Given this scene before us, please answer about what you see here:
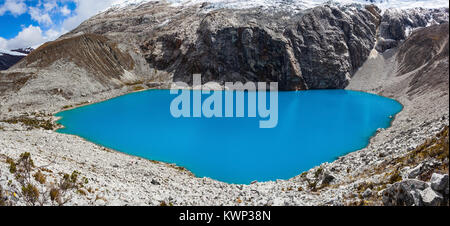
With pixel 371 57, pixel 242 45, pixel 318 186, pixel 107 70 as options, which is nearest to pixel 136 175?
pixel 318 186

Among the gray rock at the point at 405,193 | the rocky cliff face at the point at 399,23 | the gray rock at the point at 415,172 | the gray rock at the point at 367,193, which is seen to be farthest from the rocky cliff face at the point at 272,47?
the gray rock at the point at 405,193

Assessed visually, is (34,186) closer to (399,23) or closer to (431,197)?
(431,197)

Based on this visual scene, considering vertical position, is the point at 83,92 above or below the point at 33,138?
above

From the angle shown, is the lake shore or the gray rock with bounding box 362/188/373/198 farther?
the lake shore

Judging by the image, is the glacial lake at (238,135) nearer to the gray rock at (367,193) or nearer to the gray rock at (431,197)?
the gray rock at (367,193)

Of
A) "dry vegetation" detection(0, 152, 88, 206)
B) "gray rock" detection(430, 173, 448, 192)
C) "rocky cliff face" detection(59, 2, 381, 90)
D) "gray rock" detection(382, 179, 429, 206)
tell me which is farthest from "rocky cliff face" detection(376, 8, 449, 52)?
"dry vegetation" detection(0, 152, 88, 206)

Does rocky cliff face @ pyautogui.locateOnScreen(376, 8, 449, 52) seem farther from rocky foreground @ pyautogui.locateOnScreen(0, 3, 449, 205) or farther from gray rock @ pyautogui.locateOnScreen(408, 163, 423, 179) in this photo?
gray rock @ pyautogui.locateOnScreen(408, 163, 423, 179)
